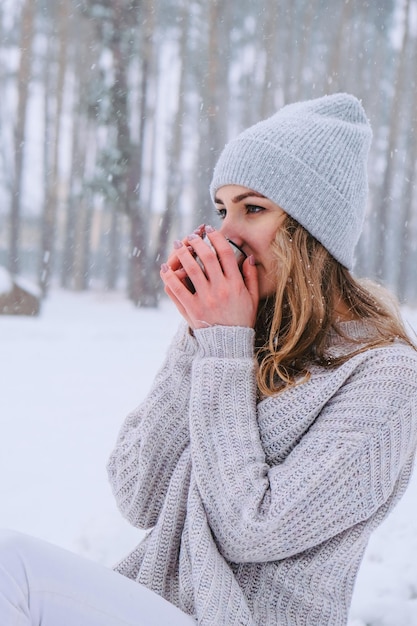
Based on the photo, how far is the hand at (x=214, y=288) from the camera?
5.17 feet

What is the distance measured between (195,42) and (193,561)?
598 inches

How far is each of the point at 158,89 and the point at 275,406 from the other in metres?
16.0

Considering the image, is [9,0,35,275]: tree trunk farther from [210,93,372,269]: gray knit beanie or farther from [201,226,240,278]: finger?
[201,226,240,278]: finger

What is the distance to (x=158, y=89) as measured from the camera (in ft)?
A: 53.9

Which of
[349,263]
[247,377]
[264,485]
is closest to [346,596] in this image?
[264,485]

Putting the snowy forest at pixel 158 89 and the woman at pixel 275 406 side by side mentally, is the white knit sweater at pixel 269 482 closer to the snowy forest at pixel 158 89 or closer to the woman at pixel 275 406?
the woman at pixel 275 406

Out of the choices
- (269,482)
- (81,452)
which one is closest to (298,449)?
(269,482)

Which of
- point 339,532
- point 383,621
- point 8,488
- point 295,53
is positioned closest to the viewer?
point 339,532

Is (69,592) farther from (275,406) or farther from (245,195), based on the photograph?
(245,195)

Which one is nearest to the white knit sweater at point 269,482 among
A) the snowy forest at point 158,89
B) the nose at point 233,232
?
the nose at point 233,232

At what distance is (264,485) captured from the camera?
1.39m

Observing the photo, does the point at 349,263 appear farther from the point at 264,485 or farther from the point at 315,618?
the point at 315,618

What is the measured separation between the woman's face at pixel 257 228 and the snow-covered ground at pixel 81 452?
1.51m

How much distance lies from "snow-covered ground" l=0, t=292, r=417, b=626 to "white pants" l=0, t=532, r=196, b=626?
4.62 feet
